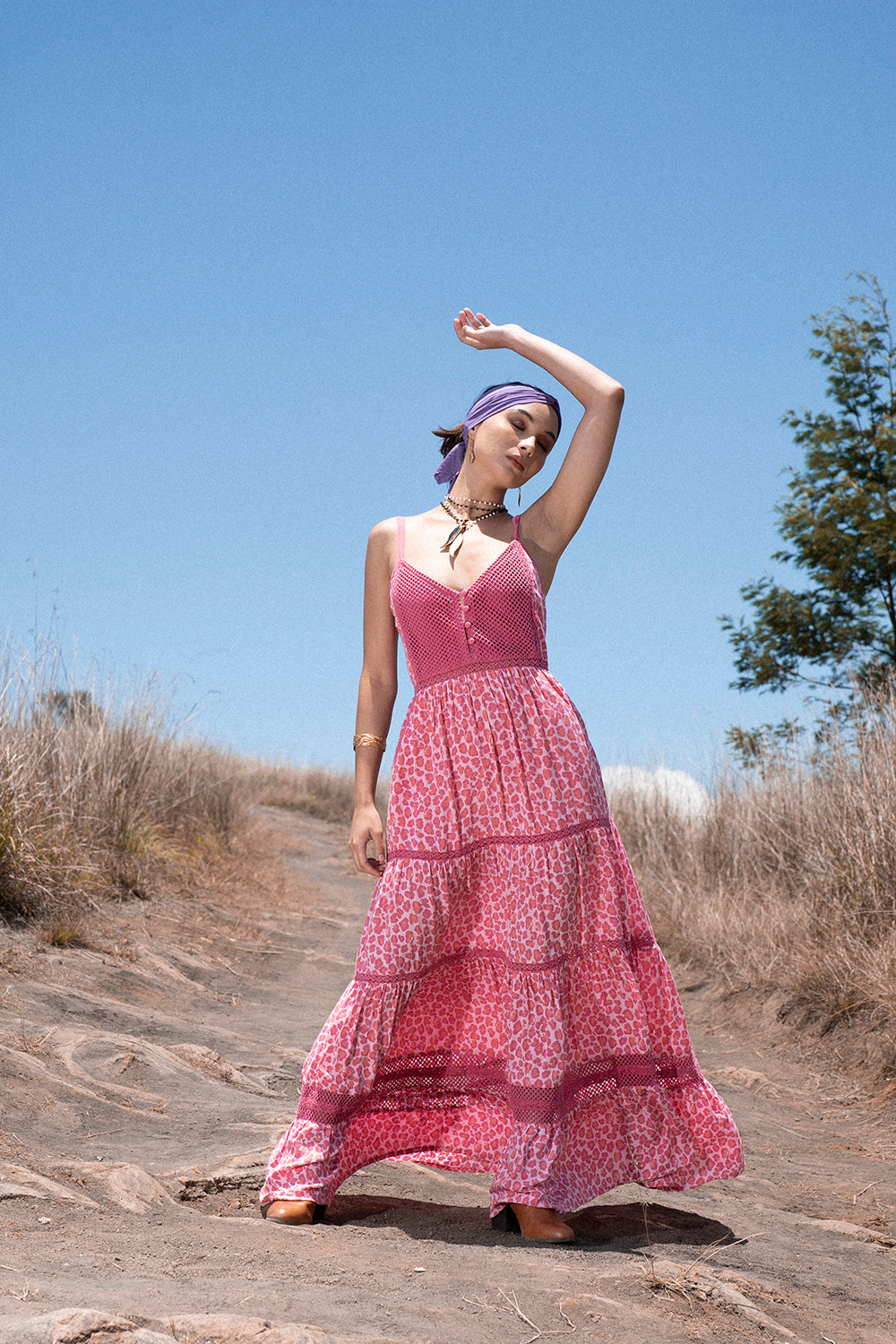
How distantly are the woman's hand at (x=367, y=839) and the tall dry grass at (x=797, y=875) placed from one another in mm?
3028

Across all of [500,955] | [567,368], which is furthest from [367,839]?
[567,368]

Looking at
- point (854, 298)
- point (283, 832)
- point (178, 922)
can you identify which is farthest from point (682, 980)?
point (854, 298)

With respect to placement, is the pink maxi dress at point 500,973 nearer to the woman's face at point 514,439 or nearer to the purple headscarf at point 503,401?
the woman's face at point 514,439

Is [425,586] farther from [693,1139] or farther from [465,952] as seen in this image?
[693,1139]

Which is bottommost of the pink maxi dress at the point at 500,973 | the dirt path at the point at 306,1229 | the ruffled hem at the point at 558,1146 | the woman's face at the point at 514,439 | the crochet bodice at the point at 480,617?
the dirt path at the point at 306,1229

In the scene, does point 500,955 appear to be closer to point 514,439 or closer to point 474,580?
point 474,580

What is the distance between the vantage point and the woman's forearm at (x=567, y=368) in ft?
9.12

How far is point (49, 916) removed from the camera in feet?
17.6

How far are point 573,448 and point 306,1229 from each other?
6.33 feet

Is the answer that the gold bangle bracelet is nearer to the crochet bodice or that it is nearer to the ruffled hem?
the crochet bodice

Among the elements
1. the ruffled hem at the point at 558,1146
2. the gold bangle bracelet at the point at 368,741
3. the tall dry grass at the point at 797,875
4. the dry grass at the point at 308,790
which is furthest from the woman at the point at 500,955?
the dry grass at the point at 308,790

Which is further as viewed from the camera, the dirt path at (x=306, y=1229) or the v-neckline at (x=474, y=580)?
the v-neckline at (x=474, y=580)

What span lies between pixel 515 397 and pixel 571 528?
1.22 feet

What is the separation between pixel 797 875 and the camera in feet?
24.4
